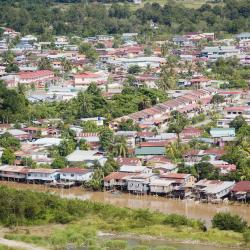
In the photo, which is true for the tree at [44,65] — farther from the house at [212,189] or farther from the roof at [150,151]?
the house at [212,189]

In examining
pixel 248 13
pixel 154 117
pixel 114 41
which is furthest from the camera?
pixel 248 13

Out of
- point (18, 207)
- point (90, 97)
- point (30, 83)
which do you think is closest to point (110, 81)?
point (30, 83)

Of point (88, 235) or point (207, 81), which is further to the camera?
point (207, 81)

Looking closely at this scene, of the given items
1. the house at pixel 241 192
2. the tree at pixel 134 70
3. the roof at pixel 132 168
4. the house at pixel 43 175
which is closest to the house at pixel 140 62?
the tree at pixel 134 70

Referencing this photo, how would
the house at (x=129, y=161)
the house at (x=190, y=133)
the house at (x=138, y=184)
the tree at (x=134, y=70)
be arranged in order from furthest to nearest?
the tree at (x=134, y=70) < the house at (x=190, y=133) < the house at (x=129, y=161) < the house at (x=138, y=184)

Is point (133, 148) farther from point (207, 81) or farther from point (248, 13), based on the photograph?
point (248, 13)

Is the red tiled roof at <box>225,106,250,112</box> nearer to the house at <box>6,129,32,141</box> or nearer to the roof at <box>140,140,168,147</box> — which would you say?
the roof at <box>140,140,168,147</box>

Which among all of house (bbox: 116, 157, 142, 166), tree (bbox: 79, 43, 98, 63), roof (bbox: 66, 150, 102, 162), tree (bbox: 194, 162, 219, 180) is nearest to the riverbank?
tree (bbox: 194, 162, 219, 180)

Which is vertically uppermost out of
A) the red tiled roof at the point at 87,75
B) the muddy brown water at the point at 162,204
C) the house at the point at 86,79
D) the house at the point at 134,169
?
the red tiled roof at the point at 87,75
